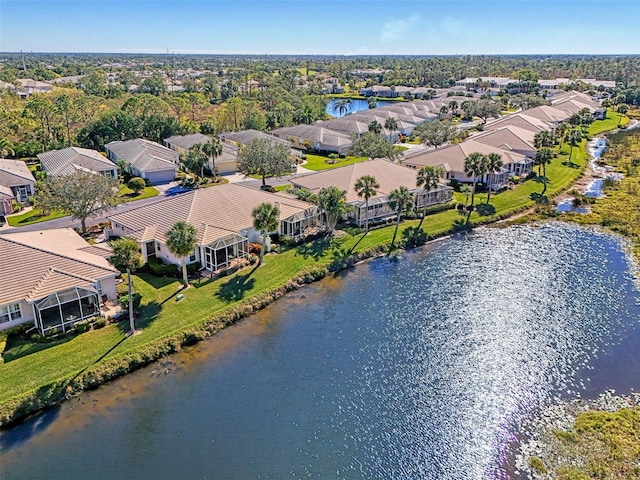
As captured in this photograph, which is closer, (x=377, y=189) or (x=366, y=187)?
(x=366, y=187)

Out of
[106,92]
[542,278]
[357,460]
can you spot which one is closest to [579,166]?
[542,278]

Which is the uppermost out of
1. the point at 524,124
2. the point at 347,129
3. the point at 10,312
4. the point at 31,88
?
the point at 31,88

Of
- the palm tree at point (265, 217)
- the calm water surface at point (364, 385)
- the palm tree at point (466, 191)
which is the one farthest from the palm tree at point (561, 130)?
the palm tree at point (265, 217)

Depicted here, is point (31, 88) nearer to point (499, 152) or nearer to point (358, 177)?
point (358, 177)

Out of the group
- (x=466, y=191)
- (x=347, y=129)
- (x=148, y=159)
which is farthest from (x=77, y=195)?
(x=347, y=129)

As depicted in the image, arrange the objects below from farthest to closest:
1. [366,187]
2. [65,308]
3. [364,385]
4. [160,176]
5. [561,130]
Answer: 1. [561,130]
2. [160,176]
3. [366,187]
4. [65,308]
5. [364,385]

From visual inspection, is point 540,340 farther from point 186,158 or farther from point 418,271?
point 186,158

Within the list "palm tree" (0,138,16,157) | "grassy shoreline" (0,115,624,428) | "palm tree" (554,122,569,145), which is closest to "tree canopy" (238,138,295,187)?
"grassy shoreline" (0,115,624,428)
